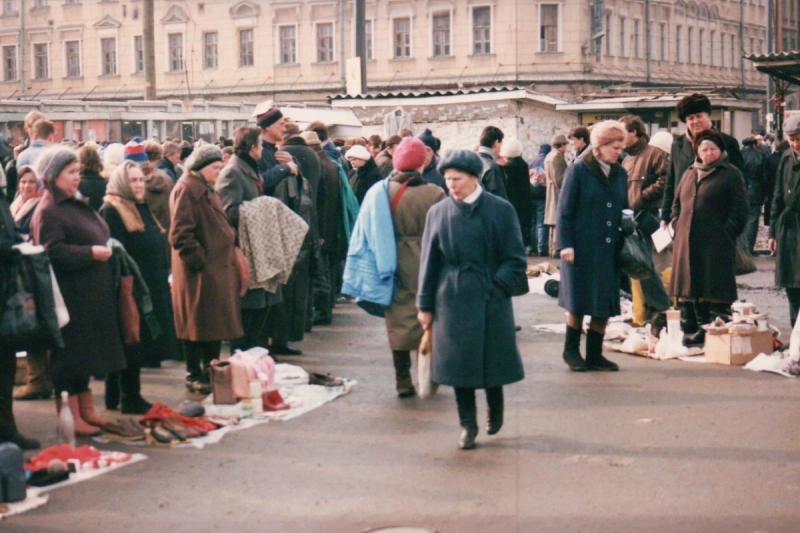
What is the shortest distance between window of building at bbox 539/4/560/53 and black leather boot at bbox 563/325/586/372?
48.9m

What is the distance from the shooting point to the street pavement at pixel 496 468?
23.8ft

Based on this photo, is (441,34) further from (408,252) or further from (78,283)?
(78,283)

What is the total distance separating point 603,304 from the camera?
11.5 metres

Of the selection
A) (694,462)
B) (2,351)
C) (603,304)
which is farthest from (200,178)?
(694,462)

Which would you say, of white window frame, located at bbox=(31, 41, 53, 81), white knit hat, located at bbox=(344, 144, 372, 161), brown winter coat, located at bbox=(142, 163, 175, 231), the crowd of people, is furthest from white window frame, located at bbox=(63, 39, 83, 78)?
brown winter coat, located at bbox=(142, 163, 175, 231)

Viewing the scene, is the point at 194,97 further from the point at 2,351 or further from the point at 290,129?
the point at 2,351

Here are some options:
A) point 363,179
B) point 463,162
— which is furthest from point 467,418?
point 363,179

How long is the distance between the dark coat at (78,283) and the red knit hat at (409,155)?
2.38 meters

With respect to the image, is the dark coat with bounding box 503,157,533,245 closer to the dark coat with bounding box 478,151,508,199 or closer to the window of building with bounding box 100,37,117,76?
the dark coat with bounding box 478,151,508,199

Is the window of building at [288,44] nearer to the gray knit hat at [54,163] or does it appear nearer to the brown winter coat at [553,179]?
the brown winter coat at [553,179]

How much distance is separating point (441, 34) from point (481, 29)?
209cm

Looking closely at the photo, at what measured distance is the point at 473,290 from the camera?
8.88m

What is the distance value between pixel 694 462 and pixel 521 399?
7.76 ft

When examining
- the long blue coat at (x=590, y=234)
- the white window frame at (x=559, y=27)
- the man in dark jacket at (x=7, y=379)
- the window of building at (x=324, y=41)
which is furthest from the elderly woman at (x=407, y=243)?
the window of building at (x=324, y=41)
